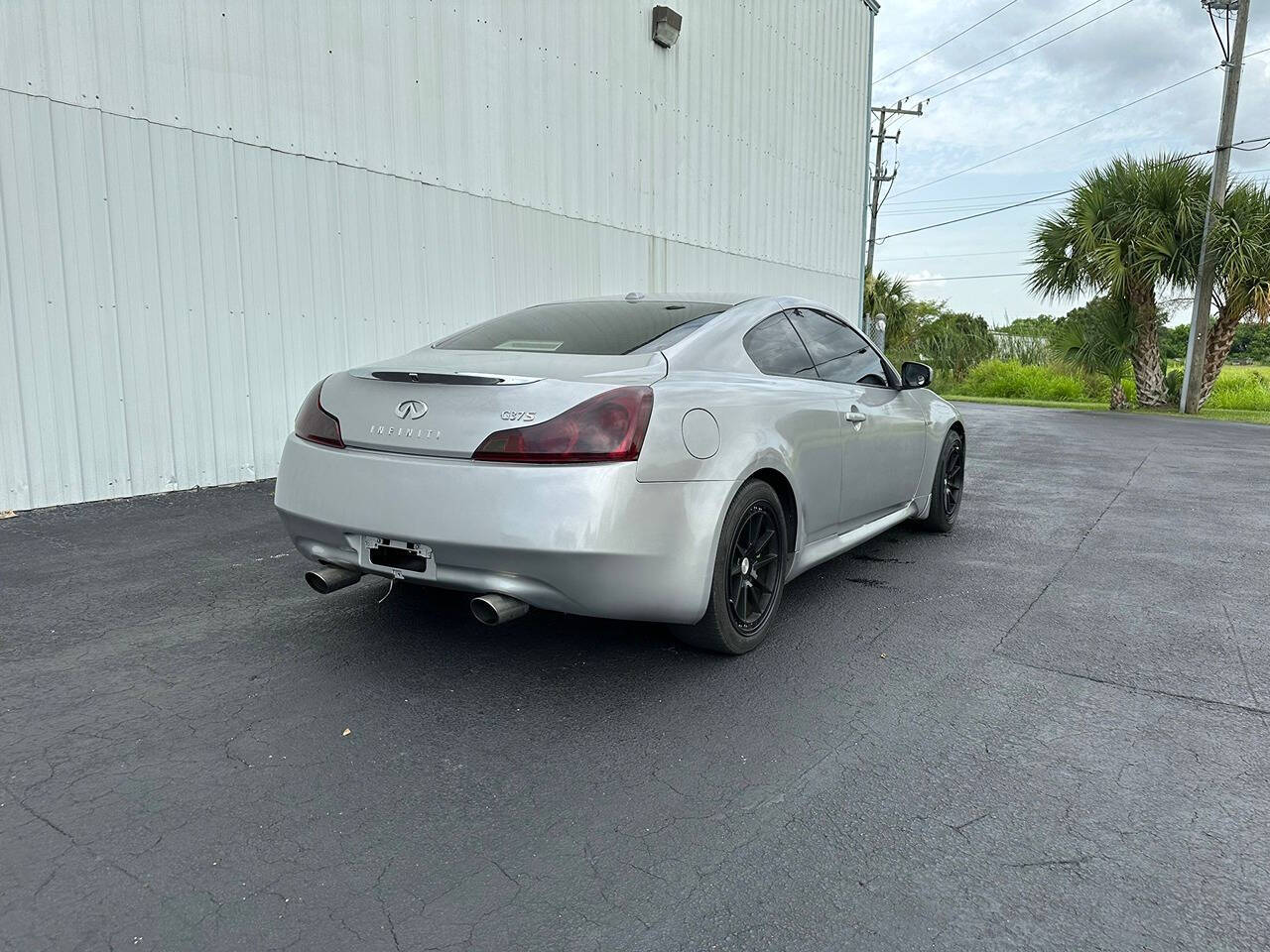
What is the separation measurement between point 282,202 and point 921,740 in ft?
21.7

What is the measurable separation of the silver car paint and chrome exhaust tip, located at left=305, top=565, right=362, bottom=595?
0.06 meters

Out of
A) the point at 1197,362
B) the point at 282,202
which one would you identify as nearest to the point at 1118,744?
the point at 282,202

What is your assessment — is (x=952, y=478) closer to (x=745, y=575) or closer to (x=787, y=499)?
(x=787, y=499)

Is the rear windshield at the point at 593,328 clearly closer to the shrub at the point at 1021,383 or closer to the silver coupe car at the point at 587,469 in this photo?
the silver coupe car at the point at 587,469

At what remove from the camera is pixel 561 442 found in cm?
294

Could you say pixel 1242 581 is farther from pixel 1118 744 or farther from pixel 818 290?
pixel 818 290

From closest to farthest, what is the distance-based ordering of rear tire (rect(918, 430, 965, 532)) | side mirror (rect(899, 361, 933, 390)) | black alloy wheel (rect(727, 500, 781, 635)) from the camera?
1. black alloy wheel (rect(727, 500, 781, 635))
2. side mirror (rect(899, 361, 933, 390))
3. rear tire (rect(918, 430, 965, 532))

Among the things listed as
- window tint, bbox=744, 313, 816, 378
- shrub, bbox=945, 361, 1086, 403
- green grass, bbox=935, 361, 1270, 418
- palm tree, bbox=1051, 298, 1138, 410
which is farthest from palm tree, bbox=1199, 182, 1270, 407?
window tint, bbox=744, 313, 816, 378

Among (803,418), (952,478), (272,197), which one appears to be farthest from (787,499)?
(272,197)

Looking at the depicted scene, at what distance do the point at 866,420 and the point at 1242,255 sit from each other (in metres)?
17.5

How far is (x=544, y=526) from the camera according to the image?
9.44 feet

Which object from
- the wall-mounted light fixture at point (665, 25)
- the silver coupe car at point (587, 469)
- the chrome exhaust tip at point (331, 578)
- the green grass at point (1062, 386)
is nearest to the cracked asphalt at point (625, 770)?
the chrome exhaust tip at point (331, 578)

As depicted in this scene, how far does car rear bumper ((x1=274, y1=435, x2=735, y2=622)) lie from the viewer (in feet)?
9.50

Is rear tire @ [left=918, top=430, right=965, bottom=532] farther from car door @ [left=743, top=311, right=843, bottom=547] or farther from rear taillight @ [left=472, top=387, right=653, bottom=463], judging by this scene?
rear taillight @ [left=472, top=387, right=653, bottom=463]
